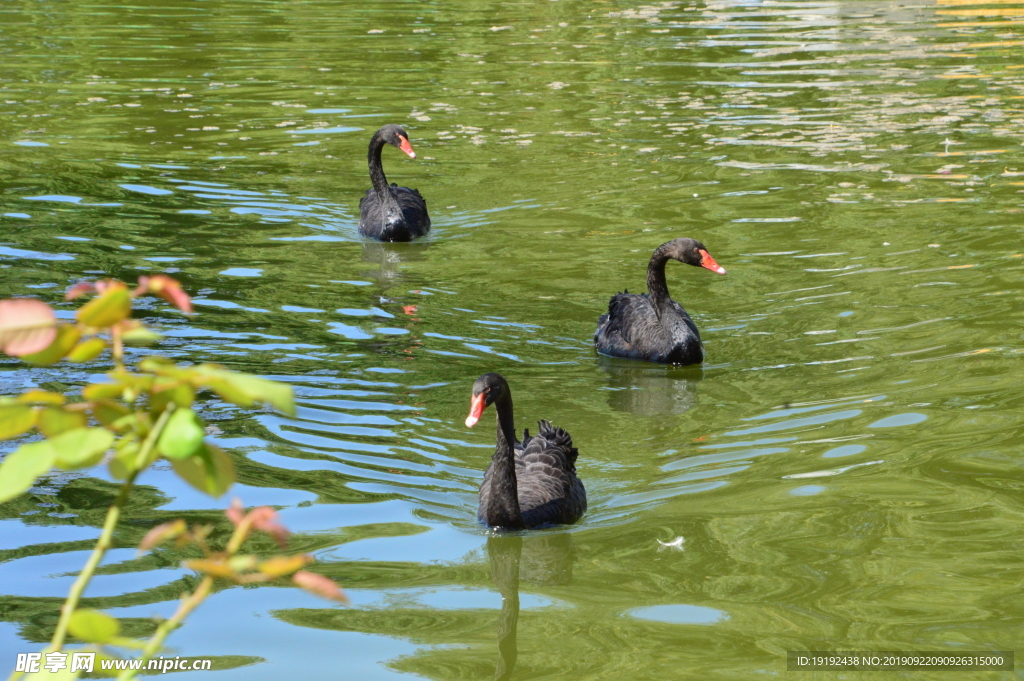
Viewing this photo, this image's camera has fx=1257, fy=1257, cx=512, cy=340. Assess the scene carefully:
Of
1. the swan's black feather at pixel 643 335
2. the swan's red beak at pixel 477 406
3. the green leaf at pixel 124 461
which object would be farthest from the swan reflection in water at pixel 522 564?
the green leaf at pixel 124 461

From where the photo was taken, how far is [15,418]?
155 centimetres

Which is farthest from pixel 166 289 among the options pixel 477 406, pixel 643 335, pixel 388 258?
pixel 388 258

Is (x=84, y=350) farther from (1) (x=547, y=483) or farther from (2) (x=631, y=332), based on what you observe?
(2) (x=631, y=332)

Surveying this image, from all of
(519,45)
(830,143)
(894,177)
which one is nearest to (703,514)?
(894,177)

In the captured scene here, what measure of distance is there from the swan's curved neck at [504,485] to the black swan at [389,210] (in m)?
6.26

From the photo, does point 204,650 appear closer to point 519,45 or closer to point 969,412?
point 969,412

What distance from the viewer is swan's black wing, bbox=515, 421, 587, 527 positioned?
6719 mm

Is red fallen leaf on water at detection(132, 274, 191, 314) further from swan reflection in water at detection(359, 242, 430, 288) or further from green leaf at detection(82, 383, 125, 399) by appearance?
swan reflection in water at detection(359, 242, 430, 288)

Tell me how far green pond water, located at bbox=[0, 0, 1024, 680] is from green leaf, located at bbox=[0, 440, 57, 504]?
372 cm

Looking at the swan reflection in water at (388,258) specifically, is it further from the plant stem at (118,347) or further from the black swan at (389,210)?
the plant stem at (118,347)

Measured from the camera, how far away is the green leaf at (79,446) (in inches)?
60.5

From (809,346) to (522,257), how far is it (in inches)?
136

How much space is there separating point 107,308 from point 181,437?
19 cm

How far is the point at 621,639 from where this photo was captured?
5.39 m
